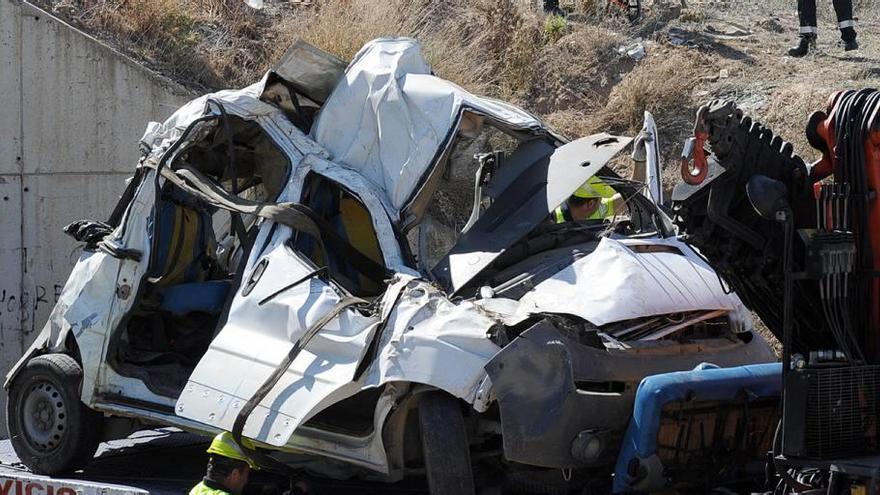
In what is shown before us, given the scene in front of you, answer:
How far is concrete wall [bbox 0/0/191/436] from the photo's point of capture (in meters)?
12.0

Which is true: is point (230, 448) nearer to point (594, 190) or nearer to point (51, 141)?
point (594, 190)

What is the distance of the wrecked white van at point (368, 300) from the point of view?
5812 millimetres

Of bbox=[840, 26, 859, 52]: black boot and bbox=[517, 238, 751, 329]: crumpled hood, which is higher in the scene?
bbox=[840, 26, 859, 52]: black boot

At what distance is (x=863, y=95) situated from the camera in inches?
183

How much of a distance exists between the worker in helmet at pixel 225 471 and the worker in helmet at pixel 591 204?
2.11 metres

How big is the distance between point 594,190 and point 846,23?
7.25 metres

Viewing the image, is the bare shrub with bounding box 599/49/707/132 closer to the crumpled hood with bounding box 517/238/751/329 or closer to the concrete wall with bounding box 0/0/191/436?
the concrete wall with bounding box 0/0/191/436

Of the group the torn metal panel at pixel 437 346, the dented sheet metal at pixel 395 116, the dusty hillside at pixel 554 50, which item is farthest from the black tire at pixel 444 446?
the dusty hillside at pixel 554 50

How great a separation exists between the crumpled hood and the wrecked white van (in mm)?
11

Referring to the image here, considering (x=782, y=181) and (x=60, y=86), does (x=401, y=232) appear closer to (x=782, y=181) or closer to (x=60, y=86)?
(x=782, y=181)

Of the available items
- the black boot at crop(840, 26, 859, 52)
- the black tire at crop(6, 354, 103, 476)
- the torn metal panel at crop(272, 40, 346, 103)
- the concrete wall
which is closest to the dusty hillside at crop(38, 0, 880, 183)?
the black boot at crop(840, 26, 859, 52)

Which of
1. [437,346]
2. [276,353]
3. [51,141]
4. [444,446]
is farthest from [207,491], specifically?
[51,141]

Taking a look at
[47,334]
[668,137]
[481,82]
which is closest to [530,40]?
[481,82]

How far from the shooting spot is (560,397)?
223 inches
